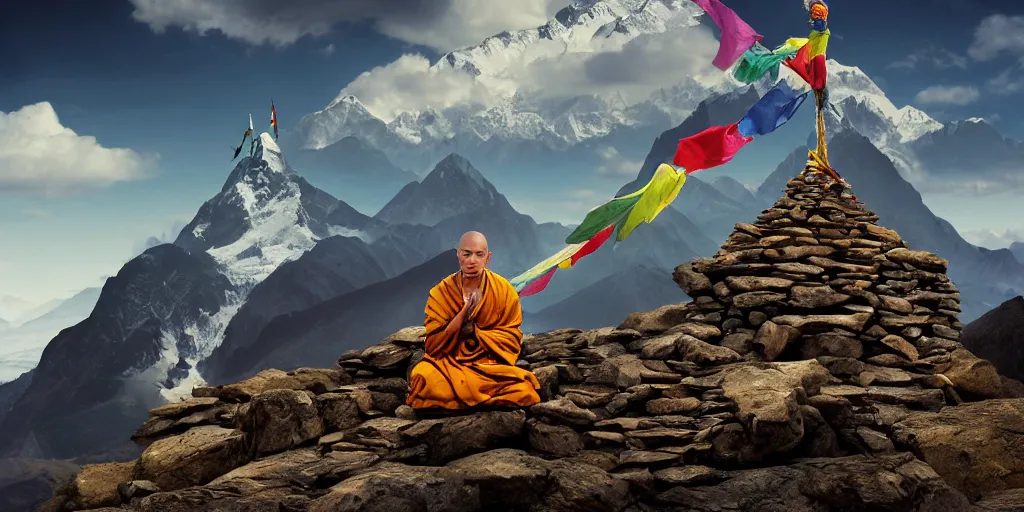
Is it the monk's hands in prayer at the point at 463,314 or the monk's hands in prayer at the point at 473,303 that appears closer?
the monk's hands in prayer at the point at 463,314

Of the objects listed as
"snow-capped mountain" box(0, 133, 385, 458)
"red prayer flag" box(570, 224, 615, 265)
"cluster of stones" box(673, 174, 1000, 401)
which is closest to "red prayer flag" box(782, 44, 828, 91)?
"cluster of stones" box(673, 174, 1000, 401)

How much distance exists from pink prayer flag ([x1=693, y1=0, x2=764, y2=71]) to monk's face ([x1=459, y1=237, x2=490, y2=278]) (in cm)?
608

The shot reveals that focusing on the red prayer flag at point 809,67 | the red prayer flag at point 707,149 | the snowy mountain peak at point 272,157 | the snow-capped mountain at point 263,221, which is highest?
the snowy mountain peak at point 272,157

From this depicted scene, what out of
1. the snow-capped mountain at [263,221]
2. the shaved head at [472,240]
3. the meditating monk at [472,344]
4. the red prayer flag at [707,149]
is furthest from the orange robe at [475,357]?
the snow-capped mountain at [263,221]

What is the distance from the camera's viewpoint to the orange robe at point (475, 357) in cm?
679

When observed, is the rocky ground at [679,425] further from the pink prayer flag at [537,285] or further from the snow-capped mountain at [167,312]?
the snow-capped mountain at [167,312]

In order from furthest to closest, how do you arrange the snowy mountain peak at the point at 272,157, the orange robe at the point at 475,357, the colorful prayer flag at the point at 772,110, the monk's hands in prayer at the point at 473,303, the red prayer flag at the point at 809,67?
the snowy mountain peak at the point at 272,157 → the red prayer flag at the point at 809,67 → the colorful prayer flag at the point at 772,110 → the monk's hands in prayer at the point at 473,303 → the orange robe at the point at 475,357

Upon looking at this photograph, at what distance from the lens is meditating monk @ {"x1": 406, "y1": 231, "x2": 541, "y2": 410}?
6.80m

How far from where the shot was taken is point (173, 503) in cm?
550

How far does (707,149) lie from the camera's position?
33.2 ft

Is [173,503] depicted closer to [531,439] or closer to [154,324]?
[531,439]

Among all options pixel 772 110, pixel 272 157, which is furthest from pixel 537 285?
pixel 272 157

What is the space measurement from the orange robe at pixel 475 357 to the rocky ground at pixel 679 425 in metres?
0.21

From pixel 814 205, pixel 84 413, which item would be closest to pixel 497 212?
pixel 84 413
